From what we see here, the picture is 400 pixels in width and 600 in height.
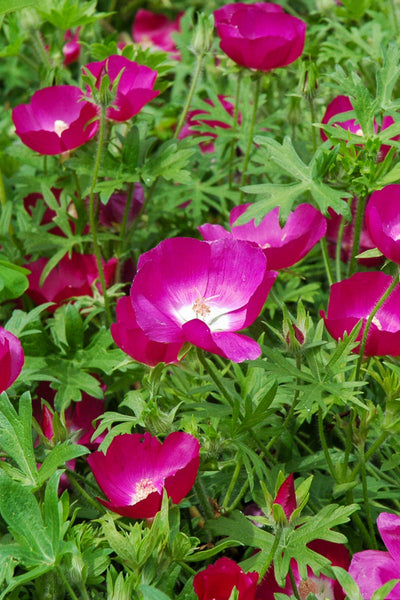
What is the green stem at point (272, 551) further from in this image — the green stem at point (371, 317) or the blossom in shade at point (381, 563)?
the green stem at point (371, 317)

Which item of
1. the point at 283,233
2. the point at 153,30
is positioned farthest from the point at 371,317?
the point at 153,30

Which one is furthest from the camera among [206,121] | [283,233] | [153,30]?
[153,30]

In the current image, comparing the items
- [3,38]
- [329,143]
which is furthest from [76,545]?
[3,38]

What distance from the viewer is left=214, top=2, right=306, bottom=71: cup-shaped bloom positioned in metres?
1.52

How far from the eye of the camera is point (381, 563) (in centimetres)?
109

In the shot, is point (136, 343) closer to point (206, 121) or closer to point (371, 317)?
point (371, 317)

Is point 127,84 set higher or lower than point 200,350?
higher

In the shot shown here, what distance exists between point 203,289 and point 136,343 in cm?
12

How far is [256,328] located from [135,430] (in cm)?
26

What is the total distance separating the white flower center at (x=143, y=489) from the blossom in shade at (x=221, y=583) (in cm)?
16

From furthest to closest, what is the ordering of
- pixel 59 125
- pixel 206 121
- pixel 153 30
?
pixel 153 30 < pixel 206 121 < pixel 59 125

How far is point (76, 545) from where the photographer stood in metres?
1.05

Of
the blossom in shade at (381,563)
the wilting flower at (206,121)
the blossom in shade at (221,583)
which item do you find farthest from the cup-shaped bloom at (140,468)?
the wilting flower at (206,121)

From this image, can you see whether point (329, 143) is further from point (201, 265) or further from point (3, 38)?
point (3, 38)
